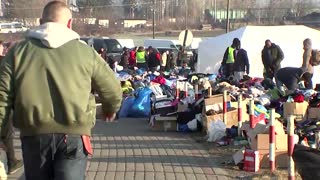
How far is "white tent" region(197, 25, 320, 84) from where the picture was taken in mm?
24031

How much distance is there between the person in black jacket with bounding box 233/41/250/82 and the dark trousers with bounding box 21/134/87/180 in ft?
47.2

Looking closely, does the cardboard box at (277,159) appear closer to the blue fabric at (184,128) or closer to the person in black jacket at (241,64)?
the blue fabric at (184,128)

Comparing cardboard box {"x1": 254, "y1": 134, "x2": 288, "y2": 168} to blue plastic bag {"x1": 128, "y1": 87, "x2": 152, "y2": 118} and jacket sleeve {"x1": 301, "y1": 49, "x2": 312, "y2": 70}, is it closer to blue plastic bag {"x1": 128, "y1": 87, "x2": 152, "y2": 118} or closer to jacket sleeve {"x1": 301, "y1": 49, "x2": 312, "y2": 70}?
jacket sleeve {"x1": 301, "y1": 49, "x2": 312, "y2": 70}

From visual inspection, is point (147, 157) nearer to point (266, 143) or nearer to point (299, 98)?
point (266, 143)

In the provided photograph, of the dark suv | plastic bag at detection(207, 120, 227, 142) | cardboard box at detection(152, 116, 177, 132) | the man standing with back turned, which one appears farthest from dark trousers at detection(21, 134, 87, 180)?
the dark suv

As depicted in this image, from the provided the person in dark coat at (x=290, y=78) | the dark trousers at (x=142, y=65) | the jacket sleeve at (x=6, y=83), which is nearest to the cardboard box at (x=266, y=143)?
the jacket sleeve at (x=6, y=83)

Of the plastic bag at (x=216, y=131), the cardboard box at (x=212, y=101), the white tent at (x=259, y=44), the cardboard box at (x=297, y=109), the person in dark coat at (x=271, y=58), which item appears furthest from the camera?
the white tent at (x=259, y=44)

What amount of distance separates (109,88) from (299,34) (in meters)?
22.0

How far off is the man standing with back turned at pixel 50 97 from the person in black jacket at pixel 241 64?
47.0 feet

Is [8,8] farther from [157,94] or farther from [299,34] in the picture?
[157,94]

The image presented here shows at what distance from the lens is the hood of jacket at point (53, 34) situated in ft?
12.6

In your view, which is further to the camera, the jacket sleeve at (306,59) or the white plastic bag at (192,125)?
the jacket sleeve at (306,59)

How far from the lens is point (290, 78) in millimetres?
13602

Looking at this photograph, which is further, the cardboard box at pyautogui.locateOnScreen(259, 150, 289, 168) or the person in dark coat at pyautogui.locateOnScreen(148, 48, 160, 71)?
the person in dark coat at pyautogui.locateOnScreen(148, 48, 160, 71)
